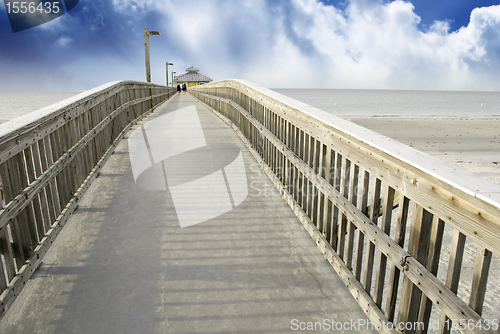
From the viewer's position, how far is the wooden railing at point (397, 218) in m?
1.72

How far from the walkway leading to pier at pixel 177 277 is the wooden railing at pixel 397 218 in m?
0.26

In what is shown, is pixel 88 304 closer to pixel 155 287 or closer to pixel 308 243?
pixel 155 287

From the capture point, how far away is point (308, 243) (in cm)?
387

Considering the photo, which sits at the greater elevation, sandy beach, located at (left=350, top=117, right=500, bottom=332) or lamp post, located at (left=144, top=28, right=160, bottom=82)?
lamp post, located at (left=144, top=28, right=160, bottom=82)

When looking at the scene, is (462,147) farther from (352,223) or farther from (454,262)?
(454,262)

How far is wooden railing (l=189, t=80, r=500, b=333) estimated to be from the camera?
1.72 m

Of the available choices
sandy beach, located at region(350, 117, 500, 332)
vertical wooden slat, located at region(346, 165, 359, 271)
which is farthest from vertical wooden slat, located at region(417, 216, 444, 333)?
sandy beach, located at region(350, 117, 500, 332)

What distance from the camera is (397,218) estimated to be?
7.69 feet

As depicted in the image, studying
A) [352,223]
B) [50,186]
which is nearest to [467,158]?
[352,223]

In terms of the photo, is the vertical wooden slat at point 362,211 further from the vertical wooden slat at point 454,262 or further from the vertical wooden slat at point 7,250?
the vertical wooden slat at point 7,250

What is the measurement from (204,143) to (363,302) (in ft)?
20.6

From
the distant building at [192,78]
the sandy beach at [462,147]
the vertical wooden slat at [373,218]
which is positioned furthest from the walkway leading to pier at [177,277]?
the distant building at [192,78]

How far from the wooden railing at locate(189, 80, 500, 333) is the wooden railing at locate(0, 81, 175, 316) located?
8.53 feet

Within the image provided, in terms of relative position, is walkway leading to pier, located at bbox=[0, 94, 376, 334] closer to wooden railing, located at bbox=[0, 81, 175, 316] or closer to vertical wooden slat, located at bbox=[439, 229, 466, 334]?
wooden railing, located at bbox=[0, 81, 175, 316]
